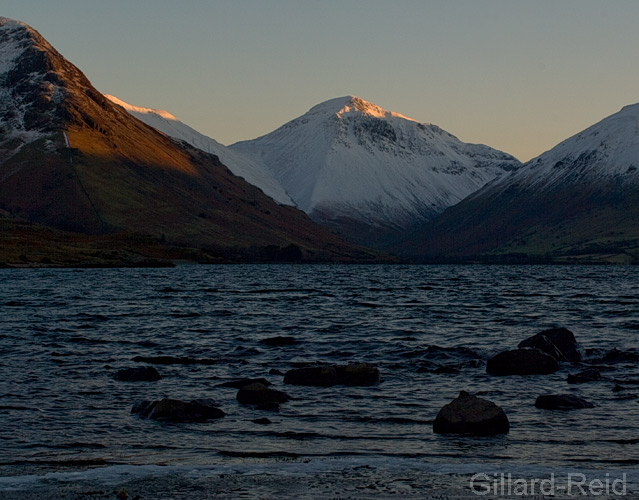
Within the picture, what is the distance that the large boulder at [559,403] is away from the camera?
1235 inches

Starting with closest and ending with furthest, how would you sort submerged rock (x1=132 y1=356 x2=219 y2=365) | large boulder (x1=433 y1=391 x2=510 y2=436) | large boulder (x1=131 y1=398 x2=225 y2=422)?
large boulder (x1=433 y1=391 x2=510 y2=436) < large boulder (x1=131 y1=398 x2=225 y2=422) < submerged rock (x1=132 y1=356 x2=219 y2=365)

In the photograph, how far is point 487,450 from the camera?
2466 cm

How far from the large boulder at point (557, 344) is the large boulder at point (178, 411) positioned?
72.1ft

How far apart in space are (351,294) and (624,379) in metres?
76.7

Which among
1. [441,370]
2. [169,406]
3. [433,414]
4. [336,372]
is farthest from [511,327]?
[169,406]

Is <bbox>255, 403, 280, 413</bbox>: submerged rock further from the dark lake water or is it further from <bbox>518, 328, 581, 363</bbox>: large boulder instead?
<bbox>518, 328, 581, 363</bbox>: large boulder

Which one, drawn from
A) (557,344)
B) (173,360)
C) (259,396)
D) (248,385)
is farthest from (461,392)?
(173,360)

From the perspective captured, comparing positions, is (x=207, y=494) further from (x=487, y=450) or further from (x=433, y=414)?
(x=433, y=414)

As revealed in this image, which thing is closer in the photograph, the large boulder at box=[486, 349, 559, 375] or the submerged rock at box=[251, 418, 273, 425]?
the submerged rock at box=[251, 418, 273, 425]

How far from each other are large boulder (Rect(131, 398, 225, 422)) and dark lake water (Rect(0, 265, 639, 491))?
59 cm

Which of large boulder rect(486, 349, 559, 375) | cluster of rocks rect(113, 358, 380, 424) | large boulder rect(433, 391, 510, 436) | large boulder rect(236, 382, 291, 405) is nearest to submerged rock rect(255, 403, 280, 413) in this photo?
cluster of rocks rect(113, 358, 380, 424)

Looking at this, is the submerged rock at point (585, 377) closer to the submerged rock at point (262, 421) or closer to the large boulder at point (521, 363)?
the large boulder at point (521, 363)

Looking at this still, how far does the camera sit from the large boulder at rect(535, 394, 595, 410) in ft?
103

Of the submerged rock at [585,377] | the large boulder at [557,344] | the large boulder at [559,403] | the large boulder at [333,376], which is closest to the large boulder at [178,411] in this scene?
the large boulder at [333,376]
